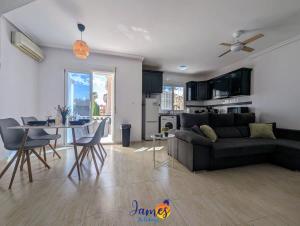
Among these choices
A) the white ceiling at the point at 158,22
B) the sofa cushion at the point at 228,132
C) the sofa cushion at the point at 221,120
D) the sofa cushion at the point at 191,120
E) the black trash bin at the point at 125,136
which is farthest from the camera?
the black trash bin at the point at 125,136

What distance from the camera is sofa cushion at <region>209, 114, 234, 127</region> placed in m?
3.43

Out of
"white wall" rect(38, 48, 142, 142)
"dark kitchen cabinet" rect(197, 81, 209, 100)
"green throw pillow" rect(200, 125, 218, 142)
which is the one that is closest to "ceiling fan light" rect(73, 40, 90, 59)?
"white wall" rect(38, 48, 142, 142)

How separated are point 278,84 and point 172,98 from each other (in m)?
3.39

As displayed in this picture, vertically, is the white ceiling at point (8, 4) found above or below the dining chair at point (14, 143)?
above

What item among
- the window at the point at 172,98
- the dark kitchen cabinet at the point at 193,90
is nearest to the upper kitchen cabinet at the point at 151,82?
the window at the point at 172,98

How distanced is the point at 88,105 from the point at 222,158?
3.59 m

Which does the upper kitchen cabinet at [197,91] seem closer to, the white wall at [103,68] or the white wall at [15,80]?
the white wall at [103,68]

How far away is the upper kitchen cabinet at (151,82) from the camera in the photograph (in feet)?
16.5

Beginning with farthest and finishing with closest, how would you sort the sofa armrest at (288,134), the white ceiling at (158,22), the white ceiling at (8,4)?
1. the sofa armrest at (288,134)
2. the white ceiling at (158,22)
3. the white ceiling at (8,4)

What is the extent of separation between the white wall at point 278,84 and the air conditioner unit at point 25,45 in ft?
18.8

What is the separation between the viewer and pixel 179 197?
1.69m

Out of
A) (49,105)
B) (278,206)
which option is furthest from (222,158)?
(49,105)

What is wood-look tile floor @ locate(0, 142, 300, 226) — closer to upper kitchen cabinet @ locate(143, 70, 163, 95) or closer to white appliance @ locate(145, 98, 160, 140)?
white appliance @ locate(145, 98, 160, 140)

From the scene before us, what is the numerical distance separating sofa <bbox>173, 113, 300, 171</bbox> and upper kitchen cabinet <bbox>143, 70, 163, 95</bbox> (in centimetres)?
224
